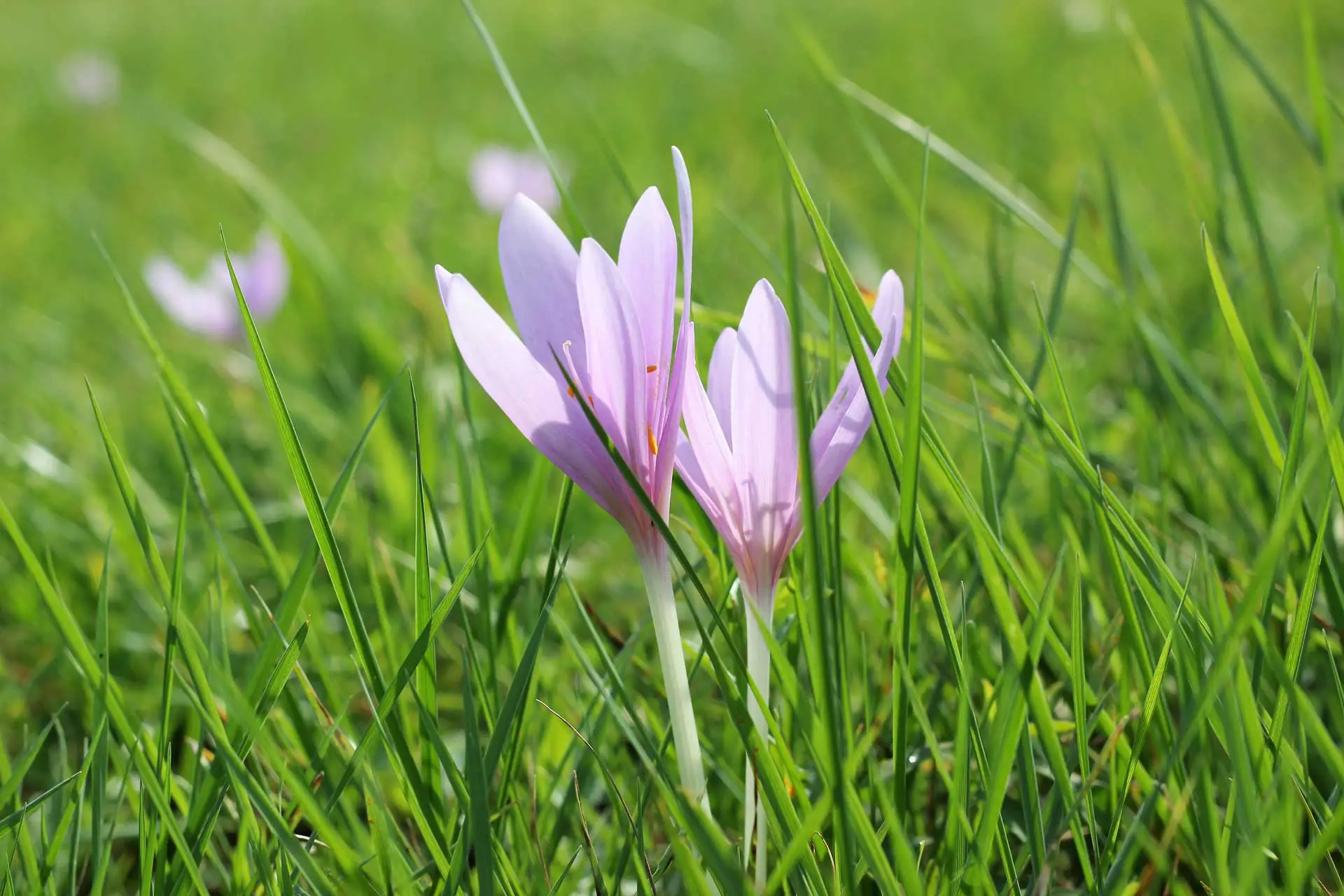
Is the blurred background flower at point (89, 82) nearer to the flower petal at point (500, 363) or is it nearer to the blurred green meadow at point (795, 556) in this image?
the blurred green meadow at point (795, 556)

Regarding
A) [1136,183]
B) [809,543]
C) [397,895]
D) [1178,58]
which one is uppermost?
[1178,58]

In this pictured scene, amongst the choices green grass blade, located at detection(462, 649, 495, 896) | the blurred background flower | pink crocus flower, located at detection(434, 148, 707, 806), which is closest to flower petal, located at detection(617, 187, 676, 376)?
pink crocus flower, located at detection(434, 148, 707, 806)

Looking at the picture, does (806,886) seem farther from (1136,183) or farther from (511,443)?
(1136,183)

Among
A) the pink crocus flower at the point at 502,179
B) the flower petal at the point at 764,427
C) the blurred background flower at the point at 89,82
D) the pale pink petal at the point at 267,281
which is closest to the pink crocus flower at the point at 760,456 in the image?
the flower petal at the point at 764,427

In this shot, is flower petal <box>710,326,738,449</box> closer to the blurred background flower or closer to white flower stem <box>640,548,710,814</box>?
white flower stem <box>640,548,710,814</box>

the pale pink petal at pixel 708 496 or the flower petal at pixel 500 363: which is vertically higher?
the flower petal at pixel 500 363

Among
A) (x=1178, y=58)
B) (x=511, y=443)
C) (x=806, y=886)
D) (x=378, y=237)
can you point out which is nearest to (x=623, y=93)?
A: (x=378, y=237)
